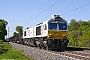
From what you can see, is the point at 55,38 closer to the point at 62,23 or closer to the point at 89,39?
the point at 62,23

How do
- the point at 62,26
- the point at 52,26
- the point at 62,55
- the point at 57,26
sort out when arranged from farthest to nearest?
1. the point at 62,26
2. the point at 57,26
3. the point at 52,26
4. the point at 62,55

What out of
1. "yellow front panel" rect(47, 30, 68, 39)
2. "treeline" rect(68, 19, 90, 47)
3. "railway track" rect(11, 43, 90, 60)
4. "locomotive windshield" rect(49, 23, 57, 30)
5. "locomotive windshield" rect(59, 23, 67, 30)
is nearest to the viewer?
"railway track" rect(11, 43, 90, 60)

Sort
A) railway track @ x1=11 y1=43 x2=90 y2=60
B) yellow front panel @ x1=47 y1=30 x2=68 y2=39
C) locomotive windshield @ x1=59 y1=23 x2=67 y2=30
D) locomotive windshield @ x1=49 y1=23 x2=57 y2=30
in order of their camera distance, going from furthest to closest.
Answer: locomotive windshield @ x1=59 y1=23 x2=67 y2=30 < locomotive windshield @ x1=49 y1=23 x2=57 y2=30 < yellow front panel @ x1=47 y1=30 x2=68 y2=39 < railway track @ x1=11 y1=43 x2=90 y2=60

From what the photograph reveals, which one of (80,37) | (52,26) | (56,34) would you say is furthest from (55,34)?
(80,37)

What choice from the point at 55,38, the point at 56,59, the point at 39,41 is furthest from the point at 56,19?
the point at 56,59

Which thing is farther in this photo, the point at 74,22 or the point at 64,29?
the point at 74,22

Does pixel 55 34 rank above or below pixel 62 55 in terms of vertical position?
above

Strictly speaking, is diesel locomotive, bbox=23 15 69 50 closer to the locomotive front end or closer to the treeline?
the locomotive front end

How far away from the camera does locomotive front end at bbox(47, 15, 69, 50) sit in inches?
919

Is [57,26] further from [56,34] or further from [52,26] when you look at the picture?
[56,34]

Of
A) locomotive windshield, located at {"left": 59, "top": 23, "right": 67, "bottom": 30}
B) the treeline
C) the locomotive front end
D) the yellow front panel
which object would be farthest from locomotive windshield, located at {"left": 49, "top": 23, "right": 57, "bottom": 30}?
the treeline

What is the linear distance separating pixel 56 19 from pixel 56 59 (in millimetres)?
9607

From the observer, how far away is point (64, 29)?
2406 centimetres

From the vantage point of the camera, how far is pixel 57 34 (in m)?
23.5
